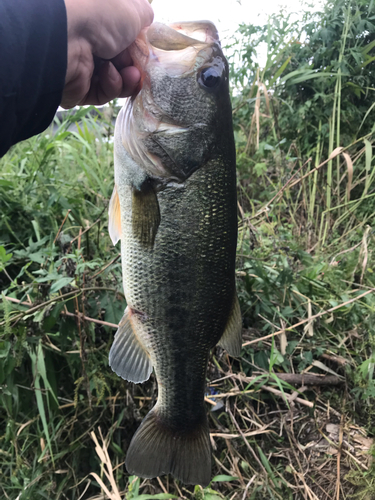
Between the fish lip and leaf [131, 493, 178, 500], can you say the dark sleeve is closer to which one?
the fish lip

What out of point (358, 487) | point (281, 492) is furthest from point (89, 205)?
point (358, 487)

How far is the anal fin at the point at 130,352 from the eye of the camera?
4.47ft

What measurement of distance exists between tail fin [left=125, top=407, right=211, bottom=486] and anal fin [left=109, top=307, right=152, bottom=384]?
22cm

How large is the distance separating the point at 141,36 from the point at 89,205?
1.62 meters

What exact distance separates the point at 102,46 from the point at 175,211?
0.68 meters

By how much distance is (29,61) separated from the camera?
95cm

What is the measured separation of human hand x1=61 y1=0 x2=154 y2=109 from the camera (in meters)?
1.13

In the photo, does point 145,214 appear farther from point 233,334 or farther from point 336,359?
point 336,359

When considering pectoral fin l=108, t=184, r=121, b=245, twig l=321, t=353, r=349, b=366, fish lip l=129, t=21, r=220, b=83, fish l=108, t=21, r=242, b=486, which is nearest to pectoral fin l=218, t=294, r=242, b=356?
fish l=108, t=21, r=242, b=486

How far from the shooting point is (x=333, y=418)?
2.15 m

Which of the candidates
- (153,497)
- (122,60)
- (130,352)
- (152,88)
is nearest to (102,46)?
(122,60)

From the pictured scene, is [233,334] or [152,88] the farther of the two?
[233,334]

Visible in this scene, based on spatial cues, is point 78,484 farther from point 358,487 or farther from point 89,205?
point 89,205

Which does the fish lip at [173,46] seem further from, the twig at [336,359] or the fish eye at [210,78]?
the twig at [336,359]
